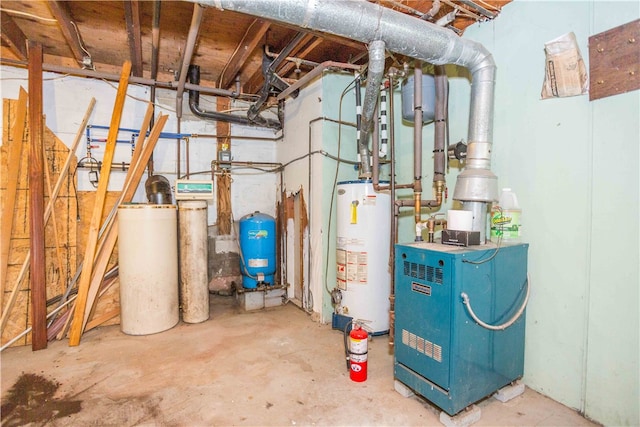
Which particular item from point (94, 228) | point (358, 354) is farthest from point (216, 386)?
point (94, 228)

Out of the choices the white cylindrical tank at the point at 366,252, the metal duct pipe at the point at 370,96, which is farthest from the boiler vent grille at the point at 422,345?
the metal duct pipe at the point at 370,96

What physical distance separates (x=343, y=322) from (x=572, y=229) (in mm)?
1756

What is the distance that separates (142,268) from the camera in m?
2.79

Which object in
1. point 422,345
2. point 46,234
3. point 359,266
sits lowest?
point 422,345

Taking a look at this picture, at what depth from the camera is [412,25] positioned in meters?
1.82

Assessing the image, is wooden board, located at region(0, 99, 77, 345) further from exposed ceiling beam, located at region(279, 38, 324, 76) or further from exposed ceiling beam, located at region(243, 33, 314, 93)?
exposed ceiling beam, located at region(279, 38, 324, 76)

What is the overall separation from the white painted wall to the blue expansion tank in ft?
1.60

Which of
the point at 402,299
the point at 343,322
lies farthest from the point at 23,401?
the point at 402,299

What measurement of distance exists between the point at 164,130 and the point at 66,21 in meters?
1.33

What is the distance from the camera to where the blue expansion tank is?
3.56 m

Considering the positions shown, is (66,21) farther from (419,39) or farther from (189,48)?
(419,39)

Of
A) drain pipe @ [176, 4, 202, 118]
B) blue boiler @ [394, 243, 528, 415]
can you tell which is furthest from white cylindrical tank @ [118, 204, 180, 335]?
blue boiler @ [394, 243, 528, 415]

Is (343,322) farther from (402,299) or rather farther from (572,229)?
(572,229)

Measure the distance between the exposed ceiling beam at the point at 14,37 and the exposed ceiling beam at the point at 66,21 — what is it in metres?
0.36
